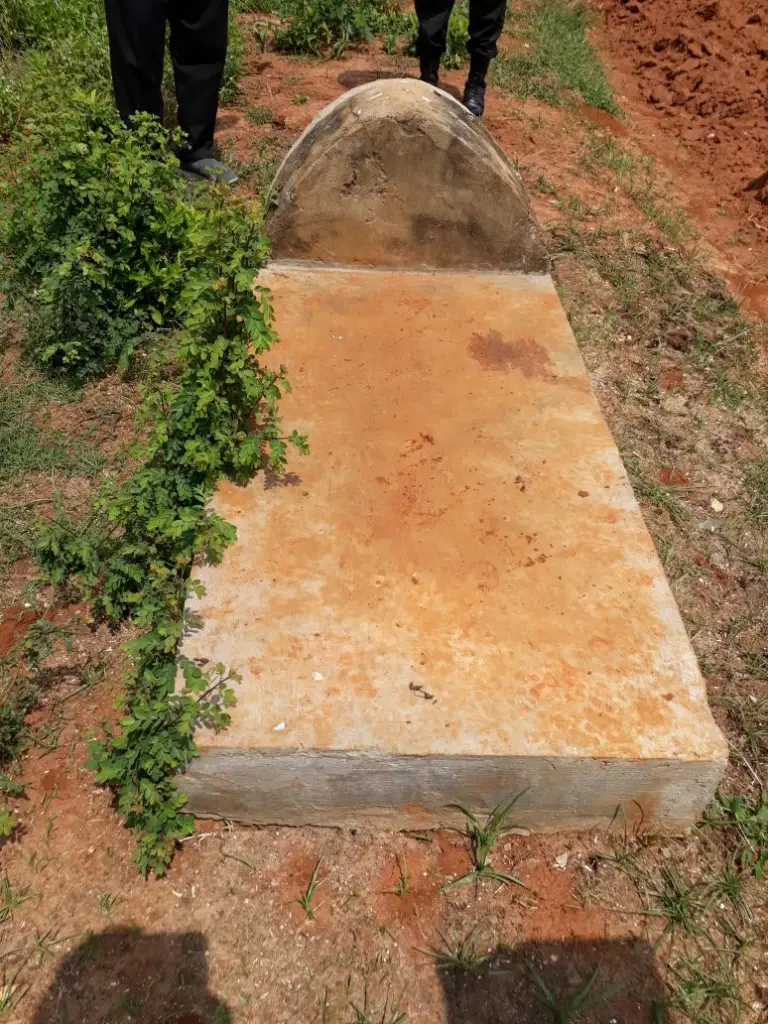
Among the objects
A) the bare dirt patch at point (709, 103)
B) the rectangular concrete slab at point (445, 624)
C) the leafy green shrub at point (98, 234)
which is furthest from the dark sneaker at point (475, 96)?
the rectangular concrete slab at point (445, 624)

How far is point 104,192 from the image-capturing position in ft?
A: 9.98

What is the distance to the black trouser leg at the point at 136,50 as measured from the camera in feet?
12.0

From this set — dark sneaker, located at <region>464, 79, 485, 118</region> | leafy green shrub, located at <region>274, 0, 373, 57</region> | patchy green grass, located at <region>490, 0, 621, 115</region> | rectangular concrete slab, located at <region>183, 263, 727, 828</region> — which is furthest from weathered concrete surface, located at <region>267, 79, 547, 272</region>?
leafy green shrub, located at <region>274, 0, 373, 57</region>

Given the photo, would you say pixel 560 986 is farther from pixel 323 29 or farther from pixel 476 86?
pixel 323 29

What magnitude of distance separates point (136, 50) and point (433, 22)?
2.25 meters

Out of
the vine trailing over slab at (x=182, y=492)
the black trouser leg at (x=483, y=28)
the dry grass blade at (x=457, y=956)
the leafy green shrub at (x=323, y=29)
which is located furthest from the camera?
the leafy green shrub at (x=323, y=29)

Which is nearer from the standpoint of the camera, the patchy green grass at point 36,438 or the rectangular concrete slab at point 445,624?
the rectangular concrete slab at point 445,624

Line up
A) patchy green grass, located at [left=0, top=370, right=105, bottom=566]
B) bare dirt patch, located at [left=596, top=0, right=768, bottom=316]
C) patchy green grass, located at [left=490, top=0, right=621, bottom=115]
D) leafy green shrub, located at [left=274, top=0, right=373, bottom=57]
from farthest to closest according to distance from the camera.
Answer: leafy green shrub, located at [left=274, top=0, right=373, bottom=57], patchy green grass, located at [left=490, top=0, right=621, bottom=115], bare dirt patch, located at [left=596, top=0, right=768, bottom=316], patchy green grass, located at [left=0, top=370, right=105, bottom=566]

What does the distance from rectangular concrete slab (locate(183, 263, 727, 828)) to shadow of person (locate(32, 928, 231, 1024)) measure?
0.31 metres

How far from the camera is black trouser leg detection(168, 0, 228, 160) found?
393cm

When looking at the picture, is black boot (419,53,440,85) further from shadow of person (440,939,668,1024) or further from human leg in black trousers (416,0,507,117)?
shadow of person (440,939,668,1024)

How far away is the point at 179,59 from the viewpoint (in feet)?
13.5

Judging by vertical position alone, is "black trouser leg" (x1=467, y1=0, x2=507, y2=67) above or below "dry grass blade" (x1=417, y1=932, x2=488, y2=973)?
above

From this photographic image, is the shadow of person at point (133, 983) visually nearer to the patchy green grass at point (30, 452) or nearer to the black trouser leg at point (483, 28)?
the patchy green grass at point (30, 452)
